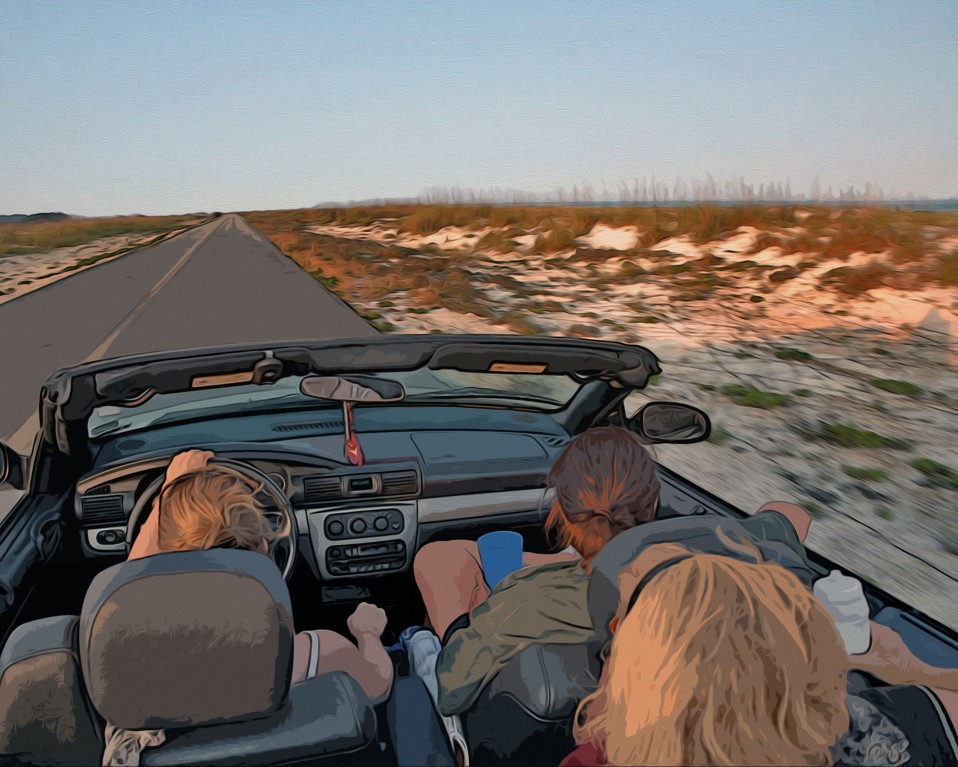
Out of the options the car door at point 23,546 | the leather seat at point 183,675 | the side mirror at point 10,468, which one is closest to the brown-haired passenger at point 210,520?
the leather seat at point 183,675

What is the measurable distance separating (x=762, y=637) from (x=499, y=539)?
1.85 meters

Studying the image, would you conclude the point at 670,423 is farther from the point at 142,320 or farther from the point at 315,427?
the point at 142,320

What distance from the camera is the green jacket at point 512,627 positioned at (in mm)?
2180

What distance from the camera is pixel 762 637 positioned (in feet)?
4.63

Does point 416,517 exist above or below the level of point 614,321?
above

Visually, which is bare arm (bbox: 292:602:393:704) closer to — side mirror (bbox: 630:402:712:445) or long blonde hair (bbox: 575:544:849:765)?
long blonde hair (bbox: 575:544:849:765)

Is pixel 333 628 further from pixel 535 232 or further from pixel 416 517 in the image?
pixel 535 232

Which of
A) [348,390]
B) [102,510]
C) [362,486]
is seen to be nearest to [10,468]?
[102,510]

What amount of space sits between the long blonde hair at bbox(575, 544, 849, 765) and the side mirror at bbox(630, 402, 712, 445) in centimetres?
198

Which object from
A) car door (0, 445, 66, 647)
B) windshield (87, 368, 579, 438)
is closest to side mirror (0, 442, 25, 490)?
car door (0, 445, 66, 647)

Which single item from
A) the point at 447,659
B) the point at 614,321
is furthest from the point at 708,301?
the point at 447,659

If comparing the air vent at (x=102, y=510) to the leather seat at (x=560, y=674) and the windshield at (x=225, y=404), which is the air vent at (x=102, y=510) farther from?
the leather seat at (x=560, y=674)

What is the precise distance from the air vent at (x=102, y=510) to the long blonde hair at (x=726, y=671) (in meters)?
2.64

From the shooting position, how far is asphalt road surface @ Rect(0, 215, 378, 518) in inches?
492
